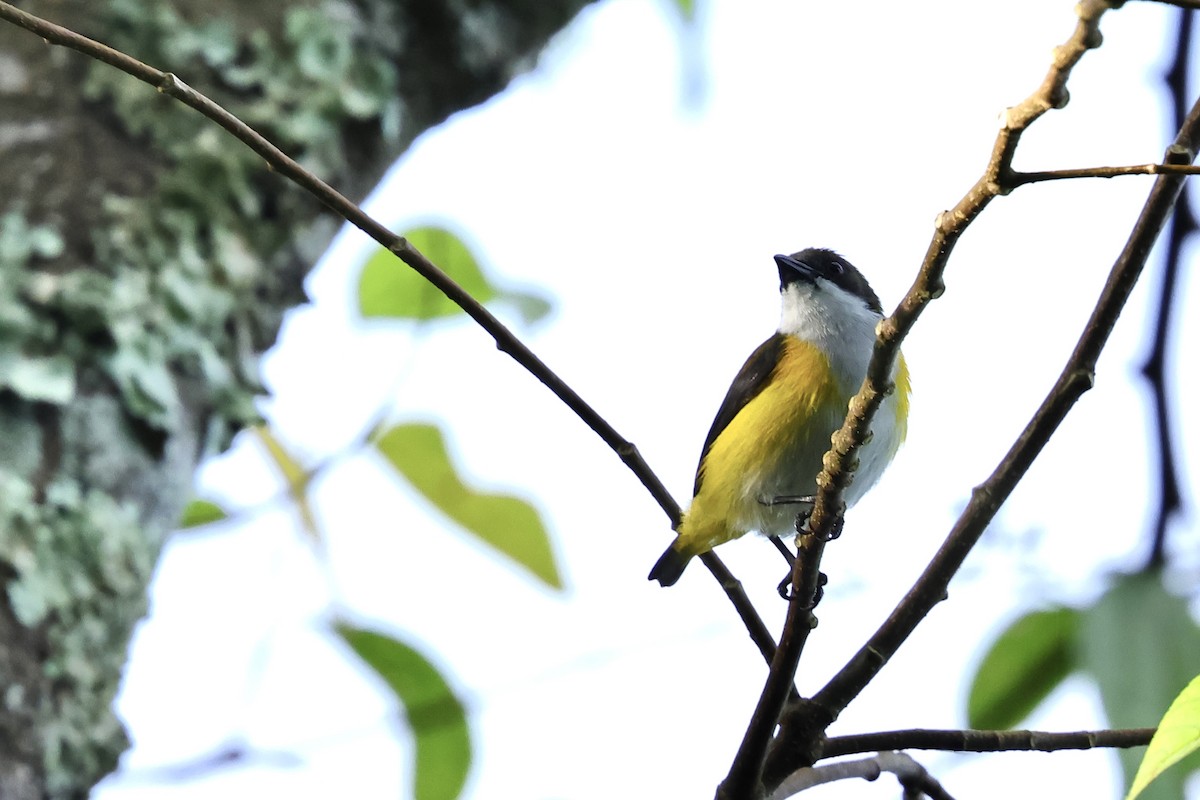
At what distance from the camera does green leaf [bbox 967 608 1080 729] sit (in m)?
2.66

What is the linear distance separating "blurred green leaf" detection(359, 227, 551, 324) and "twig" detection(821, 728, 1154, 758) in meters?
1.65

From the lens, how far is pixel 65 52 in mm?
3289

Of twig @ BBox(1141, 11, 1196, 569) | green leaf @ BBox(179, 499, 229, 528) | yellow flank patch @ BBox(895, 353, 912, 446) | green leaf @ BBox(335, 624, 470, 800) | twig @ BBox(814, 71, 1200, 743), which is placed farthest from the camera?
yellow flank patch @ BBox(895, 353, 912, 446)

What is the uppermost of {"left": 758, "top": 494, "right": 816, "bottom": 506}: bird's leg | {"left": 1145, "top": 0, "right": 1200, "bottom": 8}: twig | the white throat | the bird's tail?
{"left": 1145, "top": 0, "right": 1200, "bottom": 8}: twig

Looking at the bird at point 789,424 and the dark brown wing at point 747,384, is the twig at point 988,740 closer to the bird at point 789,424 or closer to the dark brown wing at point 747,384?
the bird at point 789,424

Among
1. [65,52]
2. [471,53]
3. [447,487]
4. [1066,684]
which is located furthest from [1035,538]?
[65,52]

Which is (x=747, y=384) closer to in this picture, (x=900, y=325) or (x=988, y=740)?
(x=988, y=740)

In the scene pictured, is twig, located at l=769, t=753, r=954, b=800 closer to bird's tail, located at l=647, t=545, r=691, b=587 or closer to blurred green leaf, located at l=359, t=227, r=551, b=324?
blurred green leaf, located at l=359, t=227, r=551, b=324

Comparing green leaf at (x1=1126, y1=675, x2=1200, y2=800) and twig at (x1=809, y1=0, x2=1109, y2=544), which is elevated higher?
twig at (x1=809, y1=0, x2=1109, y2=544)

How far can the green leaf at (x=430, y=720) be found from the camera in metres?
2.94

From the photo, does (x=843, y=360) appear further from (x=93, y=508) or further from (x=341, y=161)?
(x=93, y=508)

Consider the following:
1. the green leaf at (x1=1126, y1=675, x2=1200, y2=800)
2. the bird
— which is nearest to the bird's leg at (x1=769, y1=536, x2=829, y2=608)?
the bird

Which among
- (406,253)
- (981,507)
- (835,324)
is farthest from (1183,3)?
(835,324)

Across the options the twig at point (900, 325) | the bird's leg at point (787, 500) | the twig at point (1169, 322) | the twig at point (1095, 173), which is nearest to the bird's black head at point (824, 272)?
the bird's leg at point (787, 500)
